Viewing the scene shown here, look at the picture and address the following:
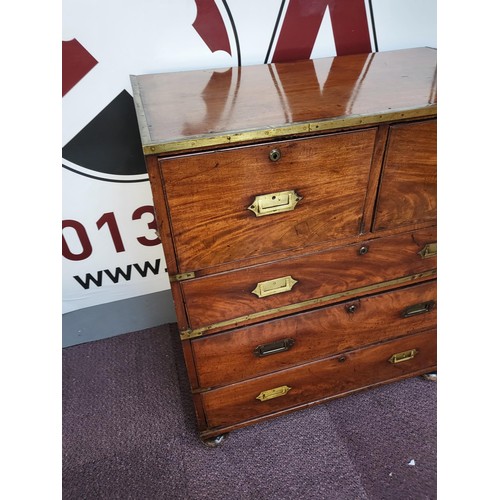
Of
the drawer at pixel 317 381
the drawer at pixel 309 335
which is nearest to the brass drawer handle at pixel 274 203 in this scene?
the drawer at pixel 309 335

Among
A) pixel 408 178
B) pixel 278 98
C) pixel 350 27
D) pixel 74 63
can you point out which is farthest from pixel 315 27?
pixel 74 63

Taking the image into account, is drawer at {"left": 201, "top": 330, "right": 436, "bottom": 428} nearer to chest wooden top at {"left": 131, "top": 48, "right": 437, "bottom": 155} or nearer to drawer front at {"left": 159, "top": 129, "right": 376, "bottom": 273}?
drawer front at {"left": 159, "top": 129, "right": 376, "bottom": 273}

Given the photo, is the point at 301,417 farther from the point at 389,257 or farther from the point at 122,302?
the point at 122,302

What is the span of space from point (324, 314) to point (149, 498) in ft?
2.81

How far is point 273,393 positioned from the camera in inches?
53.6

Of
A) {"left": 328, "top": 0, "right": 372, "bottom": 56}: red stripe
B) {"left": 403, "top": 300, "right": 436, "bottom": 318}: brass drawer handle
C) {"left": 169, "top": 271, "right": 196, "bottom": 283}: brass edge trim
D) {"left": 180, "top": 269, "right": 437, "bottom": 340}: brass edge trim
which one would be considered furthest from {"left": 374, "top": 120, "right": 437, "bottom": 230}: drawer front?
{"left": 328, "top": 0, "right": 372, "bottom": 56}: red stripe

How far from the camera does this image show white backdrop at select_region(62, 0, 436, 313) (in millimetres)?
1207

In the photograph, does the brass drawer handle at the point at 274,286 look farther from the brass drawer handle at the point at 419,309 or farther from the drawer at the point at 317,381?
the brass drawer handle at the point at 419,309

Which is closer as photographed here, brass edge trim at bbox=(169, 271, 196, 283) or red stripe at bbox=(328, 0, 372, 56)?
brass edge trim at bbox=(169, 271, 196, 283)

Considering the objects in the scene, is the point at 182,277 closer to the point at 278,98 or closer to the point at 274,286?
the point at 274,286

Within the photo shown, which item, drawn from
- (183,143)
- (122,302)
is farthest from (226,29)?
(122,302)

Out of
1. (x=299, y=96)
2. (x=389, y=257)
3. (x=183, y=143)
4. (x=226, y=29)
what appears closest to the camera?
(x=183, y=143)

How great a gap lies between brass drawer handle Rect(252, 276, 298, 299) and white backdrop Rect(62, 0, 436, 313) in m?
0.70
